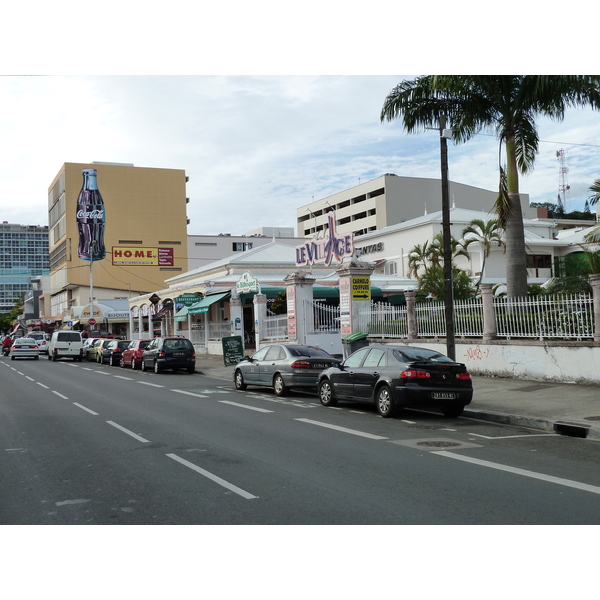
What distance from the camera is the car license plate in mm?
13142

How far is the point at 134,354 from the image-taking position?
103 ft

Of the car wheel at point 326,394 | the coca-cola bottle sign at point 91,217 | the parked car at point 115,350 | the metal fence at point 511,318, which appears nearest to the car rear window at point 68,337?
the parked car at point 115,350

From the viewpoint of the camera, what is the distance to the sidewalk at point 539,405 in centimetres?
1188

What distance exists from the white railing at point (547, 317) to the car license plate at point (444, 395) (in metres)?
5.18

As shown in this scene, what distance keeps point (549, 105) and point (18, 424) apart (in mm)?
16952

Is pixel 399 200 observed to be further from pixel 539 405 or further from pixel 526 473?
pixel 526 473

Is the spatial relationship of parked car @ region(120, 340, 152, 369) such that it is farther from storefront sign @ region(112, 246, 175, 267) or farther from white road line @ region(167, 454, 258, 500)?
Answer: storefront sign @ region(112, 246, 175, 267)

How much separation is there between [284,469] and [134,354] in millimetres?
24190

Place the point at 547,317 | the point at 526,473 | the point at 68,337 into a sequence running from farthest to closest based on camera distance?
1. the point at 68,337
2. the point at 547,317
3. the point at 526,473

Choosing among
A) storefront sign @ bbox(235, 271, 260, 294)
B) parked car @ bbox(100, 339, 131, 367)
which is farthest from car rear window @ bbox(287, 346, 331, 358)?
parked car @ bbox(100, 339, 131, 367)

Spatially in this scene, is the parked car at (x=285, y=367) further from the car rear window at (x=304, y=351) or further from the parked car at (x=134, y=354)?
the parked car at (x=134, y=354)

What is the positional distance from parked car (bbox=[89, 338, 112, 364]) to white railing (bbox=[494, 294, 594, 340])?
2461 centimetres

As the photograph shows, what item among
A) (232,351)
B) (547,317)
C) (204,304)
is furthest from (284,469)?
(204,304)

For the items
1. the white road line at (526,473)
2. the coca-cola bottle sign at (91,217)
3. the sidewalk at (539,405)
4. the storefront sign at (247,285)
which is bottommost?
the white road line at (526,473)
